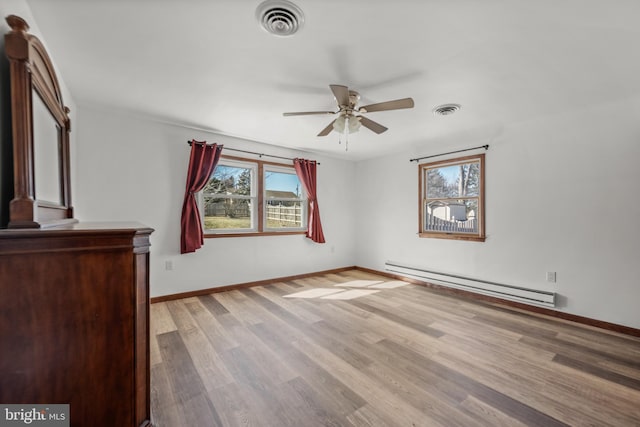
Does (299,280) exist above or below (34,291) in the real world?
below

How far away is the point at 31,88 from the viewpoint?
3.96 feet

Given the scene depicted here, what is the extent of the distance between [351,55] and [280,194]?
3052 millimetres

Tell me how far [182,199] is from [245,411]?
292 cm

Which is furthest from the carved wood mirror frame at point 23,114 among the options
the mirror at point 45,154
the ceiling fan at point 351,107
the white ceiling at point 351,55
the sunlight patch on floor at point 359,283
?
the sunlight patch on floor at point 359,283

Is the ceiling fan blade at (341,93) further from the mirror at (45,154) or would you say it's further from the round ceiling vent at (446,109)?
the mirror at (45,154)

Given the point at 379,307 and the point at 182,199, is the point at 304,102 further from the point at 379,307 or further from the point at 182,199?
the point at 379,307

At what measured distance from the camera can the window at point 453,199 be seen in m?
3.92

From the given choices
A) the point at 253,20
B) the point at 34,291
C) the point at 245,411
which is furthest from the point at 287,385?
the point at 253,20

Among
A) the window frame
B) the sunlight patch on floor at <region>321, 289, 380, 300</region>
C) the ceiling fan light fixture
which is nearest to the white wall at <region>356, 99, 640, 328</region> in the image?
the sunlight patch on floor at <region>321, 289, 380, 300</region>

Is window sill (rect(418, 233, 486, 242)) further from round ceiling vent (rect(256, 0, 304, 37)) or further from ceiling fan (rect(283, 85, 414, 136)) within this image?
round ceiling vent (rect(256, 0, 304, 37))

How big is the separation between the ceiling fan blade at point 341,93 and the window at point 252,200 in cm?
236

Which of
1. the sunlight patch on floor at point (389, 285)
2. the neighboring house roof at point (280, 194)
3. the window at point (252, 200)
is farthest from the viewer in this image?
the neighboring house roof at point (280, 194)

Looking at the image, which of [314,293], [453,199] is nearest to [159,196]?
[314,293]

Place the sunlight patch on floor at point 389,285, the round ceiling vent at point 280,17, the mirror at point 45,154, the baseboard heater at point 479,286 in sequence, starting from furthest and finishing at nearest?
the sunlight patch on floor at point 389,285 < the baseboard heater at point 479,286 < the round ceiling vent at point 280,17 < the mirror at point 45,154
